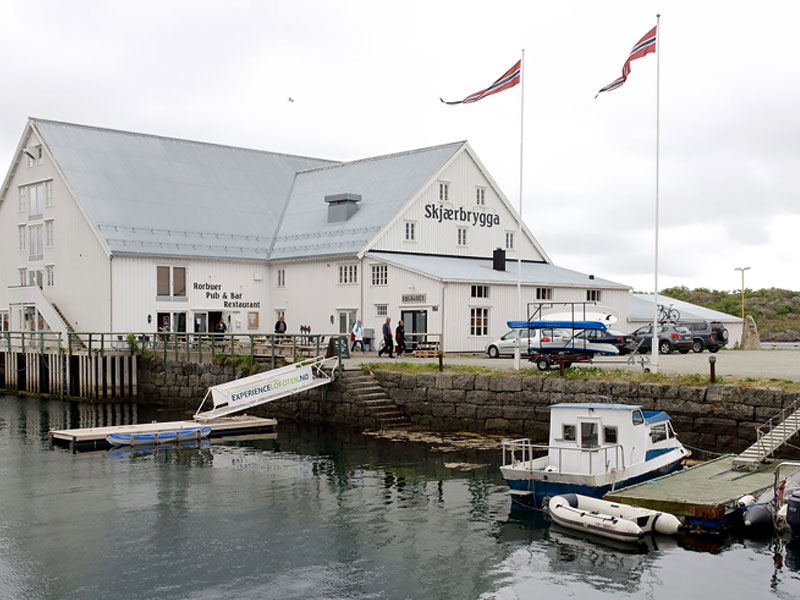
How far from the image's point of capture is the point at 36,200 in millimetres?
55594

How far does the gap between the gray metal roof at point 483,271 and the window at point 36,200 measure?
64.4ft

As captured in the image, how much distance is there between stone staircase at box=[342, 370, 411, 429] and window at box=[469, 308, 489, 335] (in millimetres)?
10460

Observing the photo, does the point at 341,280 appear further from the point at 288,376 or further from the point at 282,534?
the point at 282,534

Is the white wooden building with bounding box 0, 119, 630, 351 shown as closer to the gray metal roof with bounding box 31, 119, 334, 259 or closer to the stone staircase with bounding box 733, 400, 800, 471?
the gray metal roof with bounding box 31, 119, 334, 259

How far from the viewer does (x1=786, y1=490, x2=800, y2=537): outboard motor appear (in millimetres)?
18688

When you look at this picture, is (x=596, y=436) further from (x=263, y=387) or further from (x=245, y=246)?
(x=245, y=246)

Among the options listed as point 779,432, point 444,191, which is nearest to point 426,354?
point 444,191

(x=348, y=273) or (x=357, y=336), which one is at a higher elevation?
(x=348, y=273)

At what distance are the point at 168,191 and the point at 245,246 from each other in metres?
5.51

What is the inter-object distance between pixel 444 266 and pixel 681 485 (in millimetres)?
28408

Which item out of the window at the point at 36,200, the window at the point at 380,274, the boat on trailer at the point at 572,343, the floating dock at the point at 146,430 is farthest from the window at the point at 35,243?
the boat on trailer at the point at 572,343

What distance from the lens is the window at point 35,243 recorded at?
182 ft

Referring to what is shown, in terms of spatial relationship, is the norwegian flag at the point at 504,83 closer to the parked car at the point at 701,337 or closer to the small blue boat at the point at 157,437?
the small blue boat at the point at 157,437

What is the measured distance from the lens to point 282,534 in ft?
66.7
